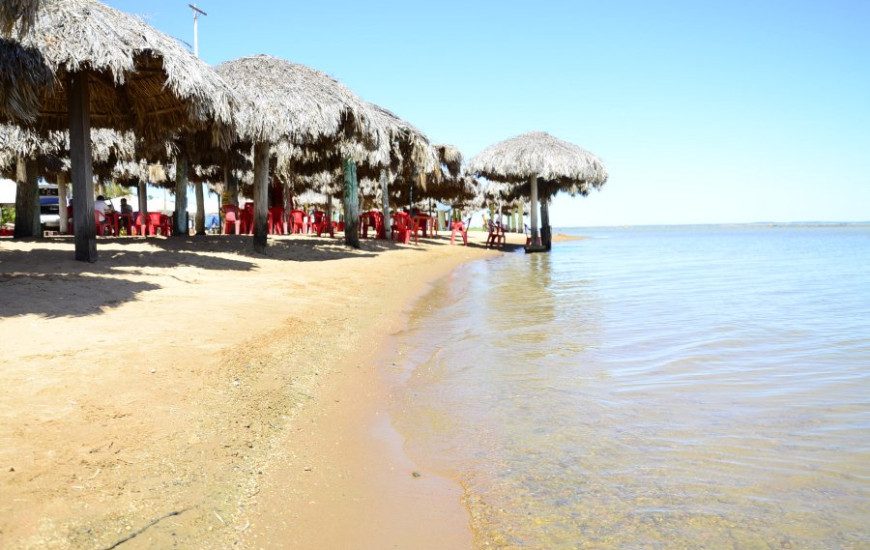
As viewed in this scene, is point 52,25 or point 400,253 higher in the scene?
point 52,25

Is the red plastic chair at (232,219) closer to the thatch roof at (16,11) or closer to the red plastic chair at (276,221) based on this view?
the red plastic chair at (276,221)

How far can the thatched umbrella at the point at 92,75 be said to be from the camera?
5844 millimetres

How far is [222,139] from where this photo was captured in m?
8.60

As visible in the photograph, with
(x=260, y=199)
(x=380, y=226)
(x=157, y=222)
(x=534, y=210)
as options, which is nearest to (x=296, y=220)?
(x=380, y=226)

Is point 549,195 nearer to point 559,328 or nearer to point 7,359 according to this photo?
point 559,328

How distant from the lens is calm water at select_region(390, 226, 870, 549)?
6.30ft

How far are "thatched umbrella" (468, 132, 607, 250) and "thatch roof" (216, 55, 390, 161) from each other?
24.1 ft

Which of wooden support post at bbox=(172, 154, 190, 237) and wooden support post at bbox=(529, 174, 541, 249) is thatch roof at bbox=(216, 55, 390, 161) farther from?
wooden support post at bbox=(529, 174, 541, 249)

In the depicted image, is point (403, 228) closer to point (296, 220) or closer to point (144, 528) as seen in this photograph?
point (296, 220)

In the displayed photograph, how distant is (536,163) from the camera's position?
18.2m

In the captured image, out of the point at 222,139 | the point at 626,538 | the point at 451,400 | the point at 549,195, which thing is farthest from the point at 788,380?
the point at 549,195

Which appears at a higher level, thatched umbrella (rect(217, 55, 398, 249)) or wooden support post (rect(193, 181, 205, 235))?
thatched umbrella (rect(217, 55, 398, 249))

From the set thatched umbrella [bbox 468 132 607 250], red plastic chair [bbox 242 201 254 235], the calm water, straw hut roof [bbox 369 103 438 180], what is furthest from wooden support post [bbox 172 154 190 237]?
the calm water

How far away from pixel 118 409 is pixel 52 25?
5763 mm
